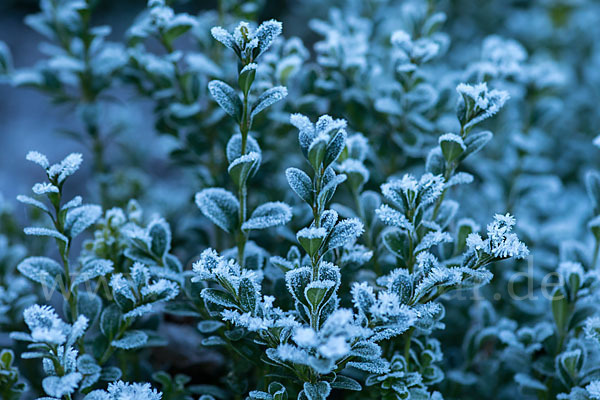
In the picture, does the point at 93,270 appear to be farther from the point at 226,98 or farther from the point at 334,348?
the point at 334,348

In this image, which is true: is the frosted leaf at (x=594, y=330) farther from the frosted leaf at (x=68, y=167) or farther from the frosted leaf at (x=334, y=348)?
the frosted leaf at (x=68, y=167)

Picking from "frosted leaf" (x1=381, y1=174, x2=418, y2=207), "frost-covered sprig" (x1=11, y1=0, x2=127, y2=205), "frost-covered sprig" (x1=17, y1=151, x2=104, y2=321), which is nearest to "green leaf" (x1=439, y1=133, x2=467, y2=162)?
"frosted leaf" (x1=381, y1=174, x2=418, y2=207)

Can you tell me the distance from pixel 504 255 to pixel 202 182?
86 cm

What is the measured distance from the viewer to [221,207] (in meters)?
1.20

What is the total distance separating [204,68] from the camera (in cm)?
149

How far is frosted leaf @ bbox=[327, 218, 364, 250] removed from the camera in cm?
102

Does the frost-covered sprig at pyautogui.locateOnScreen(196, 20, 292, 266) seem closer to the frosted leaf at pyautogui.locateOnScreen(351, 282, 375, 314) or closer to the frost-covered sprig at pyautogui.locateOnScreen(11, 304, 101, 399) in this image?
the frosted leaf at pyautogui.locateOnScreen(351, 282, 375, 314)

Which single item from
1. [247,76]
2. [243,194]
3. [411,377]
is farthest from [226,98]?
[411,377]

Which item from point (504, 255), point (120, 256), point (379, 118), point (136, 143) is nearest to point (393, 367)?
point (504, 255)

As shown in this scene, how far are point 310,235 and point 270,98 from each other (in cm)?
29

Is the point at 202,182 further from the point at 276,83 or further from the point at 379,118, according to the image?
the point at 379,118

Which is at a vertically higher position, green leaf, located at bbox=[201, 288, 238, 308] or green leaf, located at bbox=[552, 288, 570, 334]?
green leaf, located at bbox=[552, 288, 570, 334]

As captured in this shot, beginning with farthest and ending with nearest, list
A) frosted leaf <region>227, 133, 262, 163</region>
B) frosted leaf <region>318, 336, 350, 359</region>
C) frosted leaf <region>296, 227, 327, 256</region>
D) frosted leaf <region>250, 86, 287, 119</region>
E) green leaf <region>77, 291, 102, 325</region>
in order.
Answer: green leaf <region>77, 291, 102, 325</region> < frosted leaf <region>227, 133, 262, 163</region> < frosted leaf <region>250, 86, 287, 119</region> < frosted leaf <region>296, 227, 327, 256</region> < frosted leaf <region>318, 336, 350, 359</region>

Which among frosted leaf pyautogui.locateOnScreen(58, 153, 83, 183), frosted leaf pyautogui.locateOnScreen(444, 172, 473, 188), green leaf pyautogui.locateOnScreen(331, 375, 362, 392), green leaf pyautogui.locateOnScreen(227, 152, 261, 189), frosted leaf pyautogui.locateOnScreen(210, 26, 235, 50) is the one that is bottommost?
frosted leaf pyautogui.locateOnScreen(58, 153, 83, 183)
